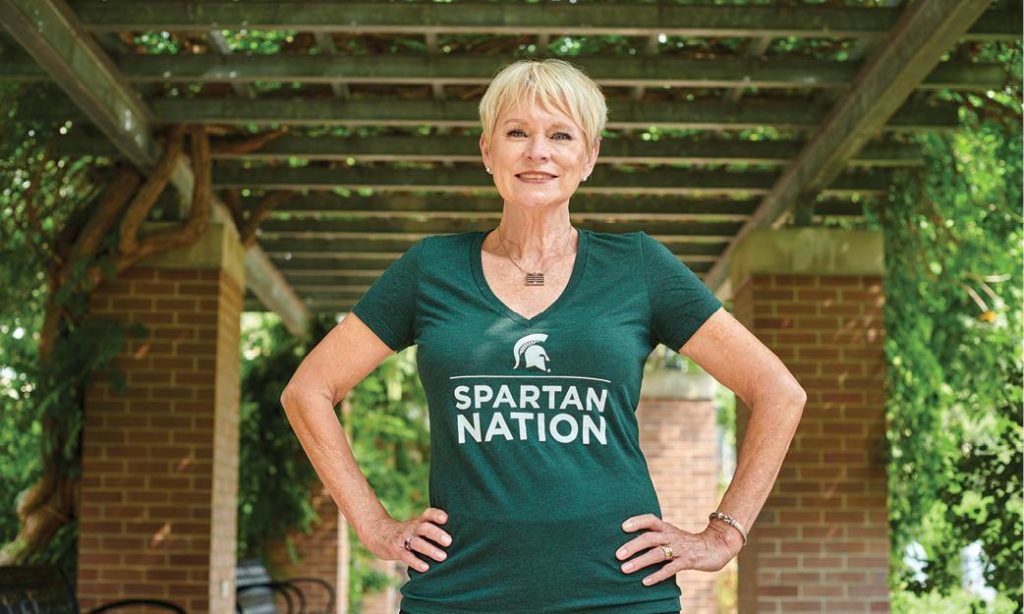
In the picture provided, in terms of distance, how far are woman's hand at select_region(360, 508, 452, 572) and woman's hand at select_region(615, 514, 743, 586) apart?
23cm

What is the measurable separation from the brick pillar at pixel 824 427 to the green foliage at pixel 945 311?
156 mm

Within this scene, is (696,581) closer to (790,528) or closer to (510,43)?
(790,528)

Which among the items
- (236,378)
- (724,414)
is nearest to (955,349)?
(236,378)

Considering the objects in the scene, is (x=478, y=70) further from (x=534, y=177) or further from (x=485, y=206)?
(x=534, y=177)

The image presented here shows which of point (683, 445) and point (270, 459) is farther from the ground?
point (683, 445)

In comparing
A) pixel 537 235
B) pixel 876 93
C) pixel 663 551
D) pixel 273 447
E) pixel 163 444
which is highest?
pixel 876 93

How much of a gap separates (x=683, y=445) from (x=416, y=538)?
11137 millimetres

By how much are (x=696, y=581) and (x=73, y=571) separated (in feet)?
23.1

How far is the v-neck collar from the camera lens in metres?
1.97

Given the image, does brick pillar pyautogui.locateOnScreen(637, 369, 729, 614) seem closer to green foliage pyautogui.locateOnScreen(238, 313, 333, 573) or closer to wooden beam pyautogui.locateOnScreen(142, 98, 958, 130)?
green foliage pyautogui.locateOnScreen(238, 313, 333, 573)

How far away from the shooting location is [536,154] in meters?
2.04

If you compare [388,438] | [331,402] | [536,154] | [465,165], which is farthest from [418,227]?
[536,154]

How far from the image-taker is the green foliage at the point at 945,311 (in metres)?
6.46

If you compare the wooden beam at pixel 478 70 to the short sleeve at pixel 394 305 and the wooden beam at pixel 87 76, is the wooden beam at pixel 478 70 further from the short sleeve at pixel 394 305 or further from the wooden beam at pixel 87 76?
the short sleeve at pixel 394 305
